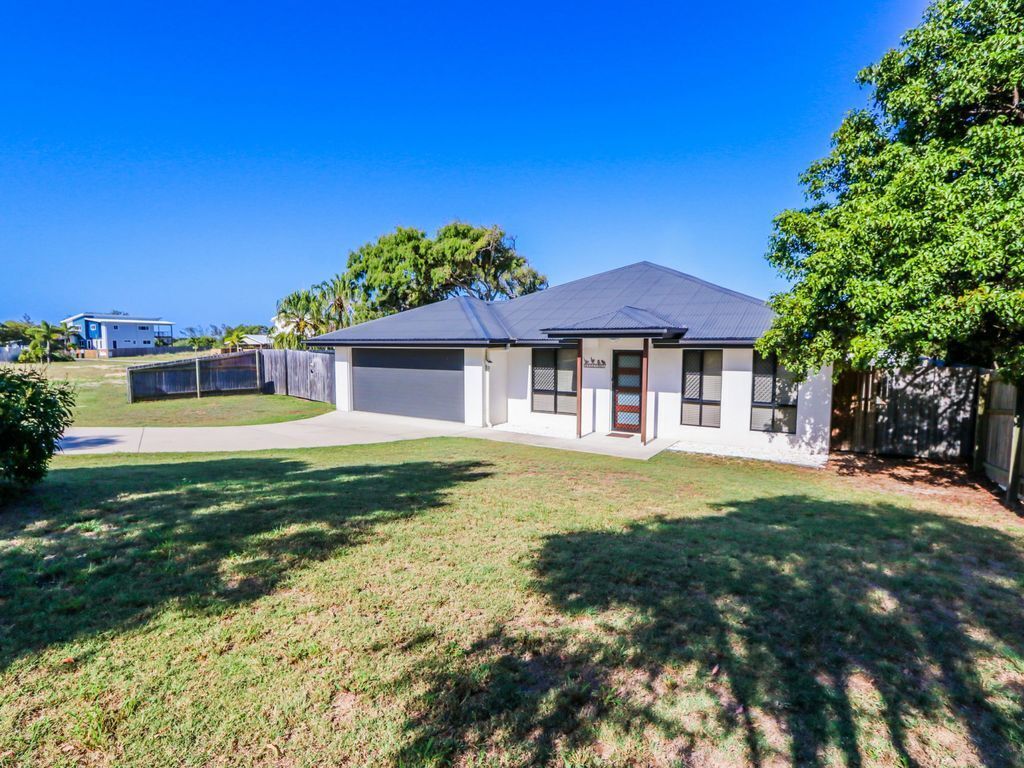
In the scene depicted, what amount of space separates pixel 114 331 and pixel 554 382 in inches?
3567

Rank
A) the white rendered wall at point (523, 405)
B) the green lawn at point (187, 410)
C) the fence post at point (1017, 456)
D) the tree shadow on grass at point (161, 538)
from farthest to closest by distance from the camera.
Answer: the green lawn at point (187, 410) < the white rendered wall at point (523, 405) < the fence post at point (1017, 456) < the tree shadow on grass at point (161, 538)

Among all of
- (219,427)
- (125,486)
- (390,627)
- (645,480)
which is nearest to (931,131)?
(645,480)

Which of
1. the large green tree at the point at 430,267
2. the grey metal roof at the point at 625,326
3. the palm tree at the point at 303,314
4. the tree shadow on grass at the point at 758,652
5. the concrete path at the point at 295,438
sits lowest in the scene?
the concrete path at the point at 295,438

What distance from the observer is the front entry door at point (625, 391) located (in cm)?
1438

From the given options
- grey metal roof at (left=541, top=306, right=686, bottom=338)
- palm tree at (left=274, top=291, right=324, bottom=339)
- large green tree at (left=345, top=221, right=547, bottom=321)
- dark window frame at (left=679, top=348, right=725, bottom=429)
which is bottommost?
dark window frame at (left=679, top=348, right=725, bottom=429)

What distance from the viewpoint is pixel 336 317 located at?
35312 mm

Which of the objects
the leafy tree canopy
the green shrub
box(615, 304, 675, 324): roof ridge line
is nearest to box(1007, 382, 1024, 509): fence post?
the leafy tree canopy

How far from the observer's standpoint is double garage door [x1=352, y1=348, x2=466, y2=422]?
1655 cm

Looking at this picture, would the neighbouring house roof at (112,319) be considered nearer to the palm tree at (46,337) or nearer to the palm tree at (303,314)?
the palm tree at (46,337)

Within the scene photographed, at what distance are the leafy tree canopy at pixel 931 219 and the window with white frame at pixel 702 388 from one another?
137 inches

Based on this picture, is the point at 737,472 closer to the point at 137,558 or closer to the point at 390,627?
the point at 390,627

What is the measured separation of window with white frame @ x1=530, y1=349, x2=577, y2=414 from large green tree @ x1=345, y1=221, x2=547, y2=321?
1957 centimetres

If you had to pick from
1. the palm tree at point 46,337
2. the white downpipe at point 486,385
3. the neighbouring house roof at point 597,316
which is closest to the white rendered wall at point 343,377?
the neighbouring house roof at point 597,316

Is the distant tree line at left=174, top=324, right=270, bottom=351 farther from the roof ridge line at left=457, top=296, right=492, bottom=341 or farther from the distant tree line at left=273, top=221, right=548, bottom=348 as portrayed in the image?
the roof ridge line at left=457, top=296, right=492, bottom=341
